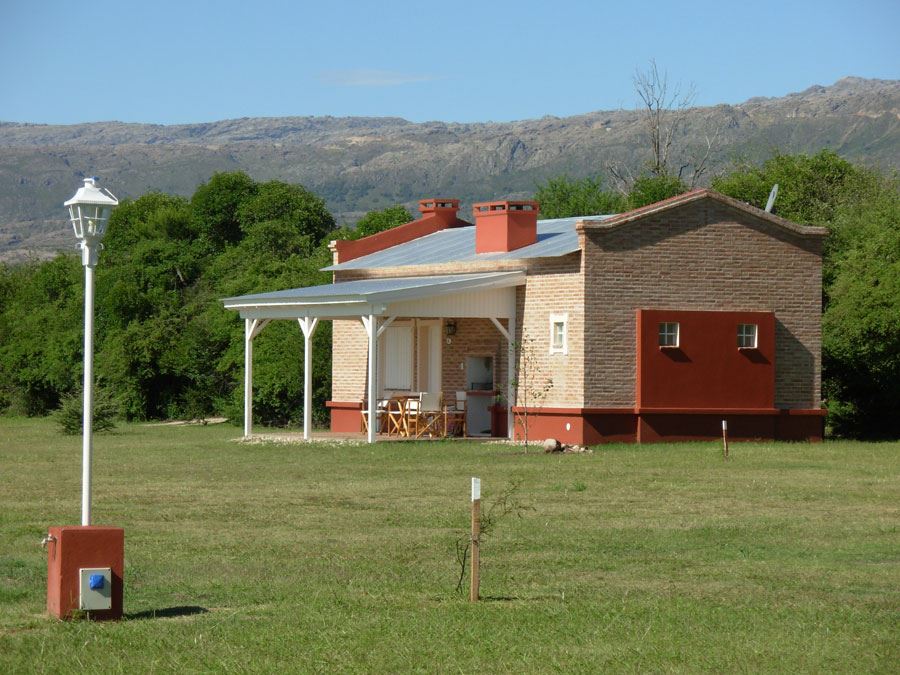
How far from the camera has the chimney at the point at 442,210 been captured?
4225 centimetres

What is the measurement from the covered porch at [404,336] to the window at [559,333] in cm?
114

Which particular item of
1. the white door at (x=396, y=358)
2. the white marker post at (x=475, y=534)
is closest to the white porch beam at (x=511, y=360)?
the white door at (x=396, y=358)

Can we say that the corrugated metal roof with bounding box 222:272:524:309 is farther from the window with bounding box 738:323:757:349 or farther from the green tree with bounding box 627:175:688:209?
the green tree with bounding box 627:175:688:209

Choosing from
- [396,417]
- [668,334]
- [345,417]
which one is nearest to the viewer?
[668,334]

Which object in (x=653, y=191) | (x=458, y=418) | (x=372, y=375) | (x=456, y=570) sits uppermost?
(x=653, y=191)

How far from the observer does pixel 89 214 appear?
482 inches

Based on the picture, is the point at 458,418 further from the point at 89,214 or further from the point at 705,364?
the point at 89,214

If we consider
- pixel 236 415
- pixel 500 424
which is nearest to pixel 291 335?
pixel 236 415

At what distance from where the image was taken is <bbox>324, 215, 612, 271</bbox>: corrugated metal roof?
32.3 metres

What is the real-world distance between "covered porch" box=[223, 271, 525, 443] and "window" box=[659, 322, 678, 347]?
3.08m

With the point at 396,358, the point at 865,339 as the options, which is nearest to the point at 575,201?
the point at 865,339

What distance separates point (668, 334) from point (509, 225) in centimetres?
473

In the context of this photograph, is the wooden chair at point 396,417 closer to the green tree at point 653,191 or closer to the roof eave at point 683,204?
the roof eave at point 683,204

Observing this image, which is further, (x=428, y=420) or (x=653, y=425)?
(x=428, y=420)
